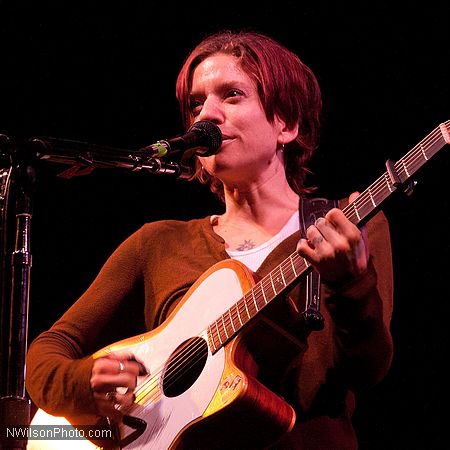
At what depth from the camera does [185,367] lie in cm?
224

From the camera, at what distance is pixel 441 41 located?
3307 millimetres

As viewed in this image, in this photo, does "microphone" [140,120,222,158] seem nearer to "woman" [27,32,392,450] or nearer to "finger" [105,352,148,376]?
"woman" [27,32,392,450]

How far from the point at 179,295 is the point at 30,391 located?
0.66 m

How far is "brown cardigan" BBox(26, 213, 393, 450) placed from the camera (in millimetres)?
2023

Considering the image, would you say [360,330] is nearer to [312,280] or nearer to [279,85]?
[312,280]

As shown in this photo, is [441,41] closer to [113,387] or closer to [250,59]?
[250,59]

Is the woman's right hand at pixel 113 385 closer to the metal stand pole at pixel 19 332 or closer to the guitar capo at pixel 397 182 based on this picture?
the metal stand pole at pixel 19 332

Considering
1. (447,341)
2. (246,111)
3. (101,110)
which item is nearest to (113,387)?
(246,111)

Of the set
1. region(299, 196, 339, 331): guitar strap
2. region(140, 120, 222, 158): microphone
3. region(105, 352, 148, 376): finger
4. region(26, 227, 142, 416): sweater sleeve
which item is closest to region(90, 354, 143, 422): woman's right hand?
region(105, 352, 148, 376): finger

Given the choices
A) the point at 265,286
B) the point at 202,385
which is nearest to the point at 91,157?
the point at 265,286

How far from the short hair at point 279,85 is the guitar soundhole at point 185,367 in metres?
0.98

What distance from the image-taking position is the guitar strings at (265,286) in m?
1.95

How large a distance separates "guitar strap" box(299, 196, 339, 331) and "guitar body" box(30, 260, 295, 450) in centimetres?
19

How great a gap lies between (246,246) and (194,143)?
23.8 inches
